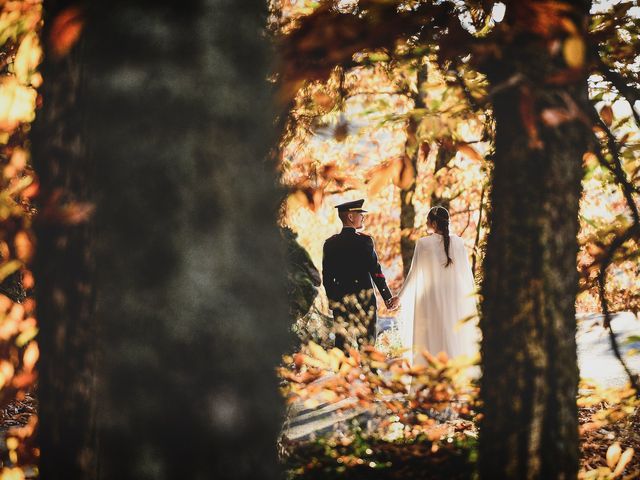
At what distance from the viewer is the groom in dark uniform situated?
A: 6.98m

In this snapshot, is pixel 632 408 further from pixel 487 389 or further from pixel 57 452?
pixel 57 452

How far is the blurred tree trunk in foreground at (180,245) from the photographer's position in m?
1.23

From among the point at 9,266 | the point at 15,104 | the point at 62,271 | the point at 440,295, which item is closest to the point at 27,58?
the point at 15,104

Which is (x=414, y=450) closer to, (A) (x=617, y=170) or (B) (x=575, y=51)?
(A) (x=617, y=170)

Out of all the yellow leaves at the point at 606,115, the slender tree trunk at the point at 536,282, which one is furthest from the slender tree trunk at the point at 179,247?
the yellow leaves at the point at 606,115

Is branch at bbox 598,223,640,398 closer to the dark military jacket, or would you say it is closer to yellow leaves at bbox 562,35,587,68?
yellow leaves at bbox 562,35,587,68

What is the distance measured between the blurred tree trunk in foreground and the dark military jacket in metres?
5.72

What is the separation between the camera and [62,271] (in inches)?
63.6

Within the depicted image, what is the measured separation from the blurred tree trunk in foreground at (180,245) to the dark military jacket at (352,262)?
5.72 meters

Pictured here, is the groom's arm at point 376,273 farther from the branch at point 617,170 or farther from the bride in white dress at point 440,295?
the branch at point 617,170

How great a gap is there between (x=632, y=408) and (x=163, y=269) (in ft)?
9.38

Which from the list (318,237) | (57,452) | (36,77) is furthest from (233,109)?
(318,237)

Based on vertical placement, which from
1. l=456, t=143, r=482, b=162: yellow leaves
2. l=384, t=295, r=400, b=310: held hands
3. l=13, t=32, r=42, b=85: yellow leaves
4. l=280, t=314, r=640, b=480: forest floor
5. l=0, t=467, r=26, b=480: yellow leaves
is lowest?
l=280, t=314, r=640, b=480: forest floor

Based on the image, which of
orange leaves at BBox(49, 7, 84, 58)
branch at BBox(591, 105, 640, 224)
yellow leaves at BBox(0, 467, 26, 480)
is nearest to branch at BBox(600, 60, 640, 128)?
branch at BBox(591, 105, 640, 224)
